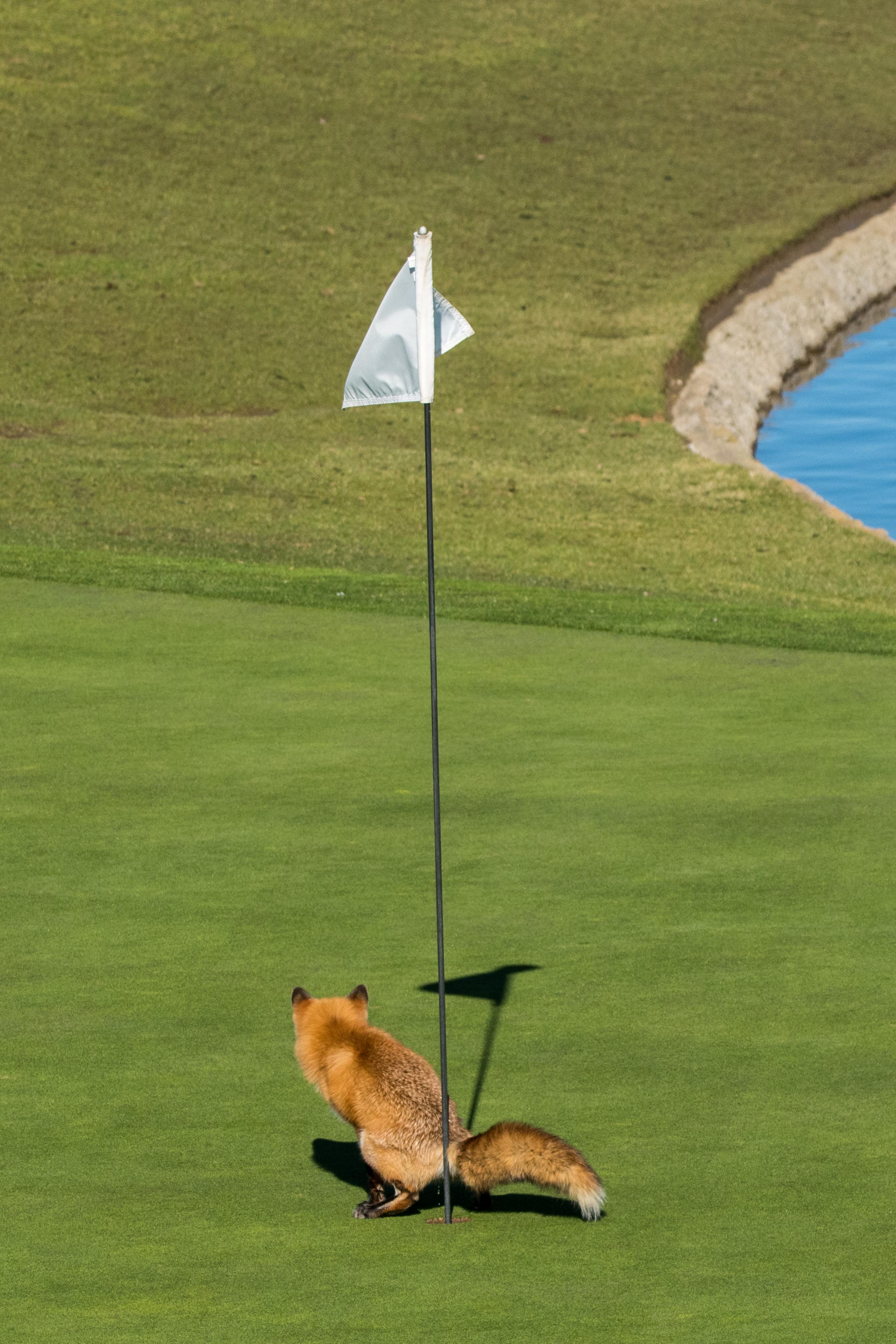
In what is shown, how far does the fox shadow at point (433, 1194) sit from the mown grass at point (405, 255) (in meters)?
9.42

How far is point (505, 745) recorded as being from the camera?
8.77 meters

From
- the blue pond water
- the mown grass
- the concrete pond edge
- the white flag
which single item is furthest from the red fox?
the blue pond water

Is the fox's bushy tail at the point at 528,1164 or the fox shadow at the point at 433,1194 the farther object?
the fox shadow at the point at 433,1194

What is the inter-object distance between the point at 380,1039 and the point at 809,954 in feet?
5.85

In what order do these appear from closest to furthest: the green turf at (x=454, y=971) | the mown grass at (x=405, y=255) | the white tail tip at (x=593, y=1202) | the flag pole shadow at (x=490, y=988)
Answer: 1. the green turf at (x=454, y=971)
2. the white tail tip at (x=593, y=1202)
3. the flag pole shadow at (x=490, y=988)
4. the mown grass at (x=405, y=255)

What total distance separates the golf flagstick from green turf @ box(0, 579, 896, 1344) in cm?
47

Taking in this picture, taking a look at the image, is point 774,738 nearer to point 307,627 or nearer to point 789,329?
point 307,627

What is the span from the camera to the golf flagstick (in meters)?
4.70

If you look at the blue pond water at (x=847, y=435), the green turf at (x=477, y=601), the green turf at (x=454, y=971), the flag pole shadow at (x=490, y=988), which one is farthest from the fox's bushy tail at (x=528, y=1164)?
the blue pond water at (x=847, y=435)

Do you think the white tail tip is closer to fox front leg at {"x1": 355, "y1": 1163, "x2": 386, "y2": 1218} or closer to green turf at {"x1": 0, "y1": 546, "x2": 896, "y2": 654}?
fox front leg at {"x1": 355, "y1": 1163, "x2": 386, "y2": 1218}

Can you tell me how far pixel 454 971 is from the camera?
20.3ft

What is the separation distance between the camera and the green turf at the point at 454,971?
4262 mm

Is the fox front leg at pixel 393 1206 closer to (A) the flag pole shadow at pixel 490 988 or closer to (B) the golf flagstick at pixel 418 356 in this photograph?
(B) the golf flagstick at pixel 418 356

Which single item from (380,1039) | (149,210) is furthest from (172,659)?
(149,210)
